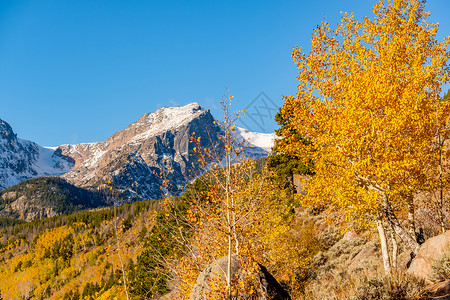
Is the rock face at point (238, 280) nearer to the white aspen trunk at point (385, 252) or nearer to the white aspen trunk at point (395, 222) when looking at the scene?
the white aspen trunk at point (385, 252)

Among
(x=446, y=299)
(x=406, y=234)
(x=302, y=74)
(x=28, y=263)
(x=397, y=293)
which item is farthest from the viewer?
(x=28, y=263)

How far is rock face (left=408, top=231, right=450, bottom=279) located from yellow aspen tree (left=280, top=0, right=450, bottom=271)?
115cm

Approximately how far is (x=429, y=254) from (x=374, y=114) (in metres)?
4.66

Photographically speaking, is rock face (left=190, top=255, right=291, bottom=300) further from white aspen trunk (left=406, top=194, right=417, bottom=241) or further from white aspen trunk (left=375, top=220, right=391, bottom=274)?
white aspen trunk (left=406, top=194, right=417, bottom=241)

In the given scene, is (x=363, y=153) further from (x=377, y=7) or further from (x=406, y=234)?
(x=377, y=7)

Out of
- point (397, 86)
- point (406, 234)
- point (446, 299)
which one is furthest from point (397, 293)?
point (397, 86)

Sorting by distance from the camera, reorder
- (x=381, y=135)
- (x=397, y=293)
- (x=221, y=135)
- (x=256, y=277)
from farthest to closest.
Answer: (x=381, y=135)
(x=256, y=277)
(x=221, y=135)
(x=397, y=293)

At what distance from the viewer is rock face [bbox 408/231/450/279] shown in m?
7.72

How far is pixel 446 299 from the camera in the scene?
556 centimetres

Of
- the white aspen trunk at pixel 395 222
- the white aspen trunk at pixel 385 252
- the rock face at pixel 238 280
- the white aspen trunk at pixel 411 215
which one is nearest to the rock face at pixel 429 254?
the white aspen trunk at pixel 385 252

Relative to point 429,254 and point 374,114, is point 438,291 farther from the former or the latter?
point 374,114

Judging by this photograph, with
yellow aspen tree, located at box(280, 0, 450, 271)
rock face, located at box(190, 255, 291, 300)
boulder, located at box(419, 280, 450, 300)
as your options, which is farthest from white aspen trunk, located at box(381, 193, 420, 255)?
rock face, located at box(190, 255, 291, 300)

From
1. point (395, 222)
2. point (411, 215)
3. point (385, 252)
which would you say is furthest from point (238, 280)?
point (411, 215)

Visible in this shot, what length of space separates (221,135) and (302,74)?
→ 6.23m
